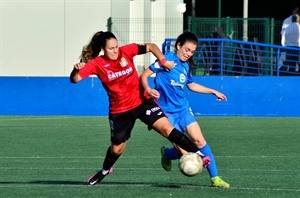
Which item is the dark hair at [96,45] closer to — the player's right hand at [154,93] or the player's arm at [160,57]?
the player's arm at [160,57]

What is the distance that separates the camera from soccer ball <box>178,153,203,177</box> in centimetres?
1064

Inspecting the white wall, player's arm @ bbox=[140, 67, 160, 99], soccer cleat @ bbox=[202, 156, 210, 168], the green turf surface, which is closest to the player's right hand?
player's arm @ bbox=[140, 67, 160, 99]

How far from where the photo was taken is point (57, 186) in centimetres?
1114

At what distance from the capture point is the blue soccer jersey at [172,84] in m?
11.5

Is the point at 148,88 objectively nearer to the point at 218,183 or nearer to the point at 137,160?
the point at 218,183

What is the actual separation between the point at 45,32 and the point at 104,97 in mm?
7599

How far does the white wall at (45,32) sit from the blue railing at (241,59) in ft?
19.7

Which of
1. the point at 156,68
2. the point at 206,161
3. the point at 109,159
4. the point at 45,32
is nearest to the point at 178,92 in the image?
the point at 156,68

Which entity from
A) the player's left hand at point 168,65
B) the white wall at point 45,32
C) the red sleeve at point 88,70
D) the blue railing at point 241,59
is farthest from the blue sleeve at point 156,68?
the white wall at point 45,32

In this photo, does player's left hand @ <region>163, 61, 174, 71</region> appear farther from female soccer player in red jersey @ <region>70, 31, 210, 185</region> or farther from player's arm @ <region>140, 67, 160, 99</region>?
player's arm @ <region>140, 67, 160, 99</region>

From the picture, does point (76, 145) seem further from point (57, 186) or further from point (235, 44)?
point (235, 44)

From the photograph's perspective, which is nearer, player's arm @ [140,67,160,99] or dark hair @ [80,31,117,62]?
player's arm @ [140,67,160,99]

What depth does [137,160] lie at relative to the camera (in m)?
14.2

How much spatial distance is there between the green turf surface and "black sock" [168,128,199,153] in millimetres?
437
